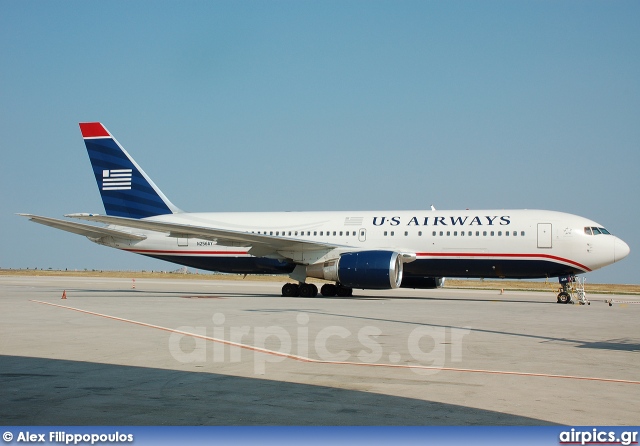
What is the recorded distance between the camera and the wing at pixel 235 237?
2670cm

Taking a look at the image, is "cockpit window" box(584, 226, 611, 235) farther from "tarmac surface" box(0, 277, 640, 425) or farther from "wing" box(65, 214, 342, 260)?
"tarmac surface" box(0, 277, 640, 425)

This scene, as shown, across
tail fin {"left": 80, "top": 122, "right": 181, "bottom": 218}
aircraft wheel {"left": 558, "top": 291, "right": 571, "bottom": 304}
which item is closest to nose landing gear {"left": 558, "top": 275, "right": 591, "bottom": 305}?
aircraft wheel {"left": 558, "top": 291, "right": 571, "bottom": 304}

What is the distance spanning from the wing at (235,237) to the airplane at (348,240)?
5 cm

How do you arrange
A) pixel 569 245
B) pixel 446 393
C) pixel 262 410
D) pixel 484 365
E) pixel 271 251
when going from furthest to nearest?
1. pixel 271 251
2. pixel 569 245
3. pixel 484 365
4. pixel 446 393
5. pixel 262 410

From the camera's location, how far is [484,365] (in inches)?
378

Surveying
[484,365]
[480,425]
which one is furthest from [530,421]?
[484,365]

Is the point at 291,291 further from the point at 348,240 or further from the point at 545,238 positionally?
the point at 545,238

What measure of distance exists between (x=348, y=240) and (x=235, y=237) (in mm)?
5074

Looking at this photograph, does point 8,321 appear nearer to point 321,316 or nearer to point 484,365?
point 321,316

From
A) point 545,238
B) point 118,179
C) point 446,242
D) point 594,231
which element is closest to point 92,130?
point 118,179

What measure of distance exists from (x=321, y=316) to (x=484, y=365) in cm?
856

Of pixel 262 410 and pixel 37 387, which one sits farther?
pixel 37 387

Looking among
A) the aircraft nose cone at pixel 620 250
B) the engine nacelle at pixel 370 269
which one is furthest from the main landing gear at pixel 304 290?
the aircraft nose cone at pixel 620 250

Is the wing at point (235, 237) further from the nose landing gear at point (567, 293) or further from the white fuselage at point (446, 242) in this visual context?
the nose landing gear at point (567, 293)
